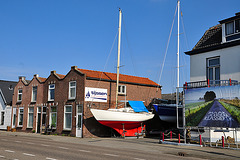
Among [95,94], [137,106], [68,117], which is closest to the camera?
[95,94]

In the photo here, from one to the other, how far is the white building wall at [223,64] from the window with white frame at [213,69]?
10.4 inches

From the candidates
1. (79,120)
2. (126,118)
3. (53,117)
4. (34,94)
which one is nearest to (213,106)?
(126,118)

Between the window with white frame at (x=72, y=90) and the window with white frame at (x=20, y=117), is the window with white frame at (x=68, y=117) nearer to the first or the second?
the window with white frame at (x=72, y=90)

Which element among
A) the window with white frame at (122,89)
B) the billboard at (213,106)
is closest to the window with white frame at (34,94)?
the window with white frame at (122,89)

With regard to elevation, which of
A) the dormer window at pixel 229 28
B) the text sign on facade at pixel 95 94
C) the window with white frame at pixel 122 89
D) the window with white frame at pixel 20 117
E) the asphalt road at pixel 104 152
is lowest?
the asphalt road at pixel 104 152

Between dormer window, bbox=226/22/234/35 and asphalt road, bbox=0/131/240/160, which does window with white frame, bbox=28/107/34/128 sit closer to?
asphalt road, bbox=0/131/240/160

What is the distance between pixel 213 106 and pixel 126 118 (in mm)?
9421

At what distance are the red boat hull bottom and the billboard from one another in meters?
8.13

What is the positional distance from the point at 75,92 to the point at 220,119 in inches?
616

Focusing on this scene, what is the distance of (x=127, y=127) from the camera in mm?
27125

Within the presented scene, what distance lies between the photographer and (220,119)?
18.5 meters

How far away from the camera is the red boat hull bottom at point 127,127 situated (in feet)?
85.7

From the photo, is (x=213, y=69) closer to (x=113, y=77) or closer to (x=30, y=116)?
(x=113, y=77)

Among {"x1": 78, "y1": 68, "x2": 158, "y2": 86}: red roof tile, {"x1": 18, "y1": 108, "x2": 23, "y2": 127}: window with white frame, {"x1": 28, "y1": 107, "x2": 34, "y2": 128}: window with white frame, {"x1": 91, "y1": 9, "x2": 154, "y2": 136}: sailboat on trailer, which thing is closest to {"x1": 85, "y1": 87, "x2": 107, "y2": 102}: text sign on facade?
A: {"x1": 78, "y1": 68, "x2": 158, "y2": 86}: red roof tile
